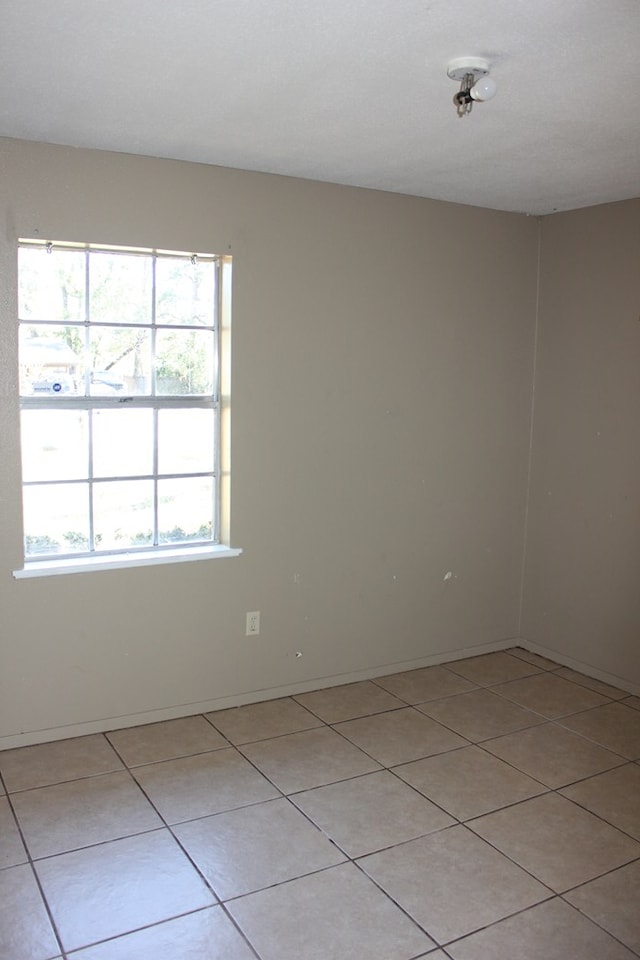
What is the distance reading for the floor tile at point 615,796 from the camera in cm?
286

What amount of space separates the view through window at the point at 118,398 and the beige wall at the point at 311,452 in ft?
0.43

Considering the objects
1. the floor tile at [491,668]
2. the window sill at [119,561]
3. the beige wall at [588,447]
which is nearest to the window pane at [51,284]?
the window sill at [119,561]

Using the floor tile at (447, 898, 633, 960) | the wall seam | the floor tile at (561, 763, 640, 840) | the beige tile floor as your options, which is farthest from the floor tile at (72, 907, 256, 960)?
the wall seam

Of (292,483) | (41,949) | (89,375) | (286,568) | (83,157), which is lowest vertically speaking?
(41,949)

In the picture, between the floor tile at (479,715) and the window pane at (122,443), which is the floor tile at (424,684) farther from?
the window pane at (122,443)

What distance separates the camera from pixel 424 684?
4.03 metres

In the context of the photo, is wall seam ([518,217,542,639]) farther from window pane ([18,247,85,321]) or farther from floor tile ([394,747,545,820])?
window pane ([18,247,85,321])

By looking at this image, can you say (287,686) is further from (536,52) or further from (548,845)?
(536,52)

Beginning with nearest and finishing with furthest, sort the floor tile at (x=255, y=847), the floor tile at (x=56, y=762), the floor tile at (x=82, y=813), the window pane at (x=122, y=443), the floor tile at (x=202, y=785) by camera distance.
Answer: the floor tile at (x=255, y=847) < the floor tile at (x=82, y=813) < the floor tile at (x=202, y=785) < the floor tile at (x=56, y=762) < the window pane at (x=122, y=443)

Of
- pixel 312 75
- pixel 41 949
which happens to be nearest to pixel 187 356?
pixel 312 75

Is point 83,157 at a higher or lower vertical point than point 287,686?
higher

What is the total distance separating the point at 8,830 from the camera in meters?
2.68

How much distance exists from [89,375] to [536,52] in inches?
79.8

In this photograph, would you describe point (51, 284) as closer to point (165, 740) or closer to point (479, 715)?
point (165, 740)
